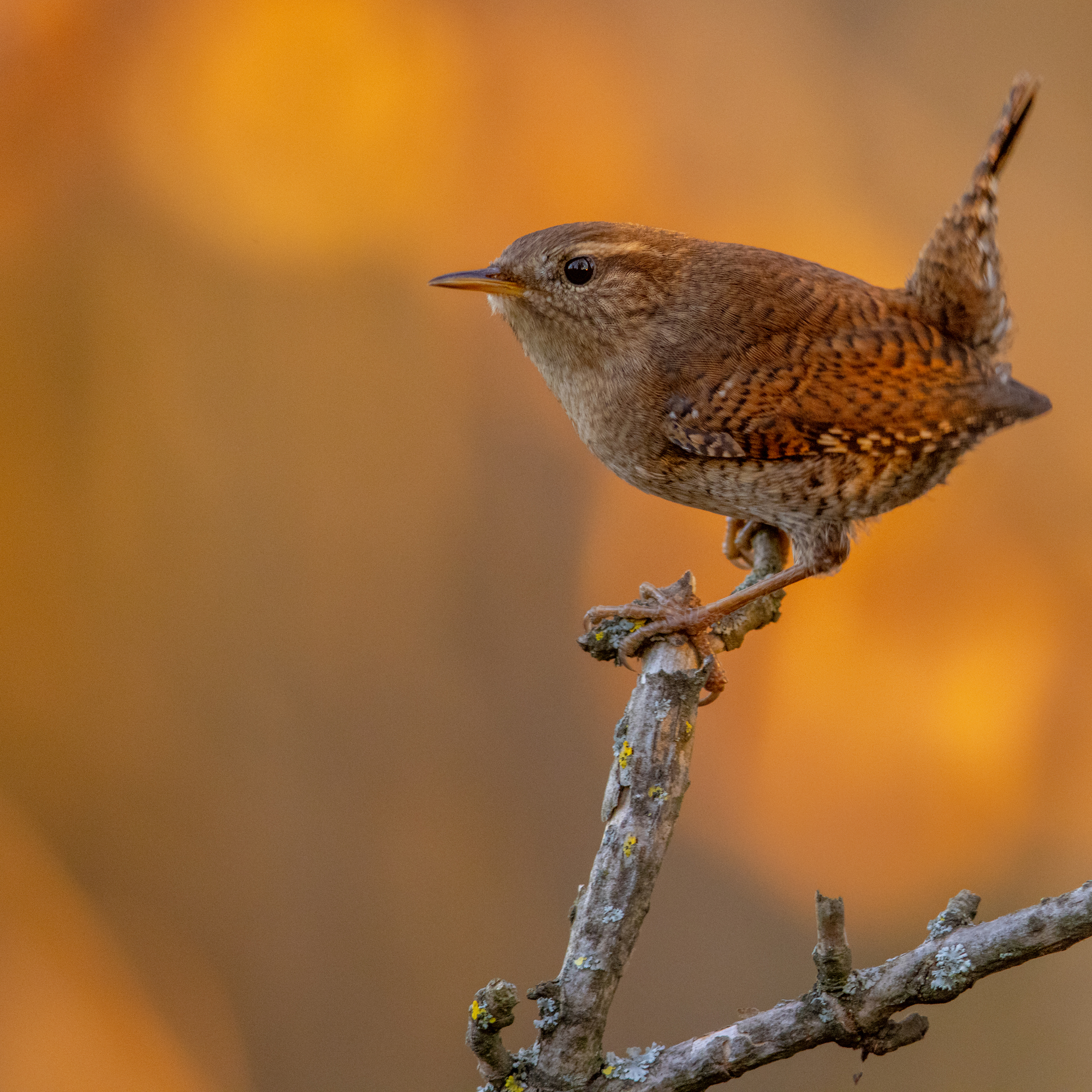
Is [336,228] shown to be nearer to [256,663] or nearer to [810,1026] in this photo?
[256,663]

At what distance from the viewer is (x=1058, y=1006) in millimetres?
3229

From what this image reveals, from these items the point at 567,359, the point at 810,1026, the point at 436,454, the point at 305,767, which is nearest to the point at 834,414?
the point at 567,359

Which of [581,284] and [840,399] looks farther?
[581,284]

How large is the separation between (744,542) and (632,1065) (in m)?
1.51

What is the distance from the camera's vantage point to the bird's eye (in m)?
2.36

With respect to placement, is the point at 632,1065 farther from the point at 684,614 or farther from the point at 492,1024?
the point at 684,614

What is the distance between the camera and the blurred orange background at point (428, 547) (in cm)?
327

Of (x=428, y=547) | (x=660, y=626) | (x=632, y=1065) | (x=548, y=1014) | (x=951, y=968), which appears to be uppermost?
(x=428, y=547)

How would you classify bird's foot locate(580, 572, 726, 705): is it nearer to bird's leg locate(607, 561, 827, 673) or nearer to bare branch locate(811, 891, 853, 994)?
bird's leg locate(607, 561, 827, 673)

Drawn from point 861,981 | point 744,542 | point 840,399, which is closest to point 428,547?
point 744,542

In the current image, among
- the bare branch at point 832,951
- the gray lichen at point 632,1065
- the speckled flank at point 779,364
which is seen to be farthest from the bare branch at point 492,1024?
the speckled flank at point 779,364

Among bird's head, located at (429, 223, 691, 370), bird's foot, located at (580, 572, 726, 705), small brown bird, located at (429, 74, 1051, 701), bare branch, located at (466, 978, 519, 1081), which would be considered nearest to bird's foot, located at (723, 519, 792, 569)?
small brown bird, located at (429, 74, 1051, 701)

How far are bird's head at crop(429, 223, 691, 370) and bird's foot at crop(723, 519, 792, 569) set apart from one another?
63 centimetres

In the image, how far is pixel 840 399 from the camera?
→ 87.8 inches
